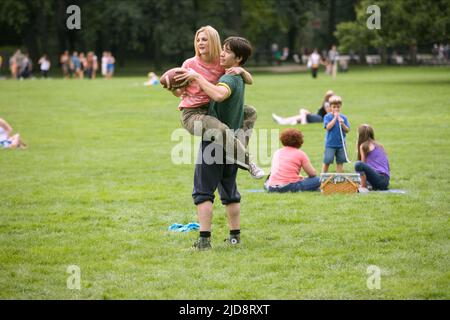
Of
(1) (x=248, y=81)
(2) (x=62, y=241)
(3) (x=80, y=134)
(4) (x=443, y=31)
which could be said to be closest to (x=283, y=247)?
(1) (x=248, y=81)

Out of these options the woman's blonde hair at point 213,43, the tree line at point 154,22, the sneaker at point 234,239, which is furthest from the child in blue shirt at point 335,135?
the tree line at point 154,22

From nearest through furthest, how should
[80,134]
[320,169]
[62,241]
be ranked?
[62,241], [320,169], [80,134]

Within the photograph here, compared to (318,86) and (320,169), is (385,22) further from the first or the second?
(320,169)

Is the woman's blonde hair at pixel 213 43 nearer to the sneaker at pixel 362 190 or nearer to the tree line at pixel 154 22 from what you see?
the sneaker at pixel 362 190

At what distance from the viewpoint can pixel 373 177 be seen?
1224 cm

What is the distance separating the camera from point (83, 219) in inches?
411

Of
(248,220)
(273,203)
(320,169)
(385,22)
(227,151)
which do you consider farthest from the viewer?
(385,22)

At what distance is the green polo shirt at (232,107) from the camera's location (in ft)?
26.4

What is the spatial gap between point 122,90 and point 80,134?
16776 millimetres

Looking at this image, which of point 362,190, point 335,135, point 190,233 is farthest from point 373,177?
point 190,233

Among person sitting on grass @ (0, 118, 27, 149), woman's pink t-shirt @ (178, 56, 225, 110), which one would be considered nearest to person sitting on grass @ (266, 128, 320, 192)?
woman's pink t-shirt @ (178, 56, 225, 110)

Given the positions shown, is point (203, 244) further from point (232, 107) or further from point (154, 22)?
point (154, 22)

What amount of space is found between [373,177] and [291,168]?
1285 millimetres

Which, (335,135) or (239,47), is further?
(335,135)
